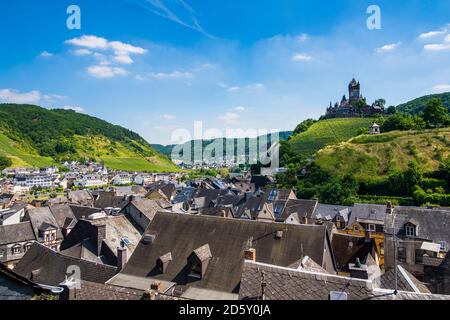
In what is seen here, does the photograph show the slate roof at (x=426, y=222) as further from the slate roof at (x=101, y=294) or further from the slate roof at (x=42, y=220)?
the slate roof at (x=42, y=220)

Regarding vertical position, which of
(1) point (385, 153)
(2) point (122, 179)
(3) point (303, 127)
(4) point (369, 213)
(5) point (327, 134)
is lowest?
(2) point (122, 179)

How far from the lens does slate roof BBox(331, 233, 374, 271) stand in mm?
26312

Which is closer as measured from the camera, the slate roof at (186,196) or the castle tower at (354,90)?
the slate roof at (186,196)

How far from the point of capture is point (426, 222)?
38156 millimetres

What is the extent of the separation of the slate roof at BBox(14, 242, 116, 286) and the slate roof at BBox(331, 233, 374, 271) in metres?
17.3

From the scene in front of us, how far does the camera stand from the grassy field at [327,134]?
403 ft

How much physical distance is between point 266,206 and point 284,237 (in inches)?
1154

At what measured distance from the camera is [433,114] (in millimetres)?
102375

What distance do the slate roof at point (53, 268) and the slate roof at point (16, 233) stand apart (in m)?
17.8

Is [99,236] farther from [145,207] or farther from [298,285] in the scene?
[298,285]

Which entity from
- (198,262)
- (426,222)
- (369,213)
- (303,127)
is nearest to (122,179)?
(303,127)

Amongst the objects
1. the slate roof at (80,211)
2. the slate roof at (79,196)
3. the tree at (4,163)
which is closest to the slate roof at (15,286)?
the slate roof at (80,211)

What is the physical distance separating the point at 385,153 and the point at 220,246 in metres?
78.5

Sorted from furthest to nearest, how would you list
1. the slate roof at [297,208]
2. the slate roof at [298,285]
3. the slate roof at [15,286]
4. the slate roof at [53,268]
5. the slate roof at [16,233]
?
the slate roof at [297,208] < the slate roof at [16,233] < the slate roof at [53,268] < the slate roof at [298,285] < the slate roof at [15,286]
